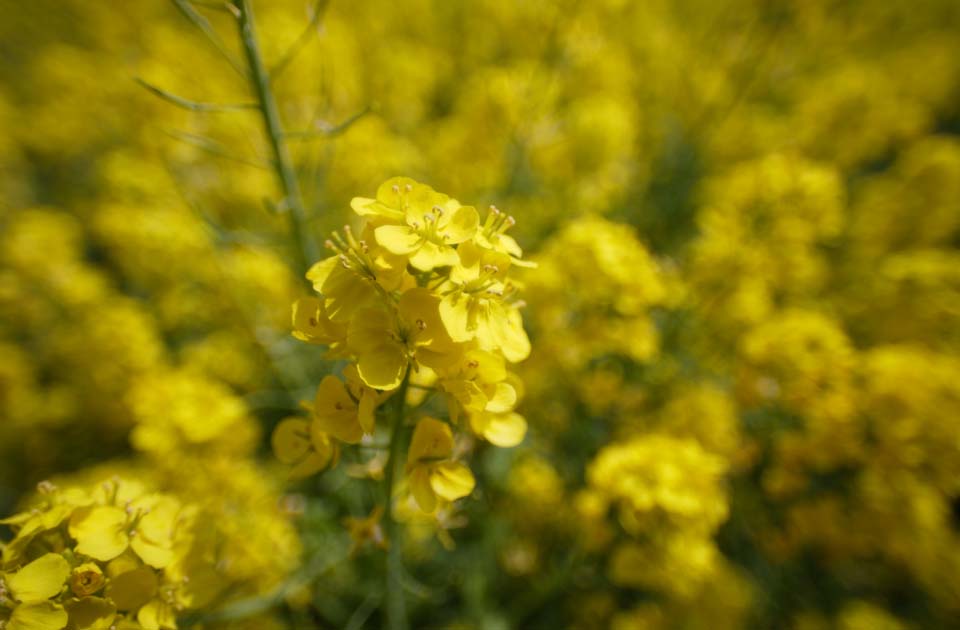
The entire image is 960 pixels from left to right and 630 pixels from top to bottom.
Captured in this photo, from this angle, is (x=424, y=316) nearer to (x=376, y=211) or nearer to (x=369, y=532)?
(x=376, y=211)

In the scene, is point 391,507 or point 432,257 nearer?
point 432,257

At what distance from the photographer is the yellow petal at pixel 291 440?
1.08 meters

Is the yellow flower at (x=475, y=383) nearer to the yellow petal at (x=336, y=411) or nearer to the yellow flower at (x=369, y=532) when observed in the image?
the yellow petal at (x=336, y=411)

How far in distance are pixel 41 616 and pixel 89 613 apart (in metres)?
0.07

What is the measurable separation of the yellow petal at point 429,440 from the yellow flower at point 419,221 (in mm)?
308

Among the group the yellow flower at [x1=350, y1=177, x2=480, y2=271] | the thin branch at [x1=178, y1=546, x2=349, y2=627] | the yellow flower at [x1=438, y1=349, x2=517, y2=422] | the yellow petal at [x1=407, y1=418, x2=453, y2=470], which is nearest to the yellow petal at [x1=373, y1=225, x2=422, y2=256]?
the yellow flower at [x1=350, y1=177, x2=480, y2=271]

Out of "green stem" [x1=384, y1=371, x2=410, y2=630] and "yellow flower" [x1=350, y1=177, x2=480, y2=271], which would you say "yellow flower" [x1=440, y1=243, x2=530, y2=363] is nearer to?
"yellow flower" [x1=350, y1=177, x2=480, y2=271]

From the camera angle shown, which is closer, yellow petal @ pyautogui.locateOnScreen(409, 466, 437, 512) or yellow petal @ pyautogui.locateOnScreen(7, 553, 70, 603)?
yellow petal @ pyautogui.locateOnScreen(7, 553, 70, 603)

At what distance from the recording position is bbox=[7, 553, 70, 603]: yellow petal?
2.74 ft

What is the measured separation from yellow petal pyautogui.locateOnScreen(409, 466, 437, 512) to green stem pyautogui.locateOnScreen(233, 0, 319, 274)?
0.82 m

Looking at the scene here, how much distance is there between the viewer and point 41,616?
0.85 meters

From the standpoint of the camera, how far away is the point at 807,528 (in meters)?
2.09

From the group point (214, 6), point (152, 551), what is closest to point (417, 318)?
point (152, 551)

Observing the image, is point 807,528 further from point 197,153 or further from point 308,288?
point 197,153
